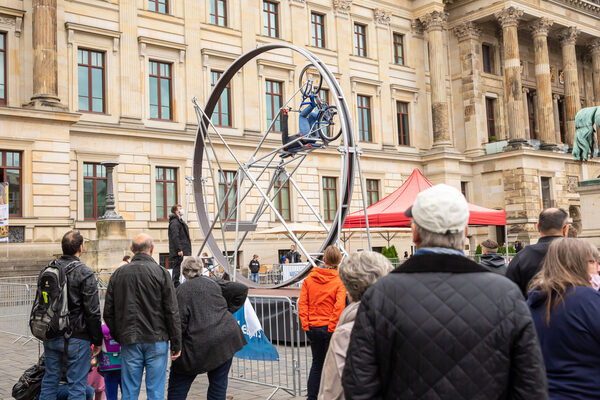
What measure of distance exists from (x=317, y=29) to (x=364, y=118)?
20.7ft

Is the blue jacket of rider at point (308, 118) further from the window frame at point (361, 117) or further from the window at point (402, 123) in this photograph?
the window at point (402, 123)

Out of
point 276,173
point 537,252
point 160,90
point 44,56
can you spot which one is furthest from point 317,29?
point 537,252

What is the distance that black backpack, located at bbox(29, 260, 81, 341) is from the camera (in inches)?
239

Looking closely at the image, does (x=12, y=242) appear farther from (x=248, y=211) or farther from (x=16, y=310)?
(x=248, y=211)

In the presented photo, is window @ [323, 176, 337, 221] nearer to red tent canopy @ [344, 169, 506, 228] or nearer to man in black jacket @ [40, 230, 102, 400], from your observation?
red tent canopy @ [344, 169, 506, 228]

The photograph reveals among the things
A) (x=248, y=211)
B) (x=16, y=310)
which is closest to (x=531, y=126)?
(x=248, y=211)

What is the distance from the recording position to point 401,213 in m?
18.1

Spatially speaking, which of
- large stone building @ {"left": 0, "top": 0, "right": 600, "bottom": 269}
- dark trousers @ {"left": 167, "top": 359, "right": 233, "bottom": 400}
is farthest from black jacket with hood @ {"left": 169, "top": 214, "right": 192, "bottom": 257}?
large stone building @ {"left": 0, "top": 0, "right": 600, "bottom": 269}

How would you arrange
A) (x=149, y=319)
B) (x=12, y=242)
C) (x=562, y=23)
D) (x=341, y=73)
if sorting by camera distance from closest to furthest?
(x=149, y=319) < (x=12, y=242) < (x=341, y=73) < (x=562, y=23)

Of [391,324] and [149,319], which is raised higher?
[391,324]

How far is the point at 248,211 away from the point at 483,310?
30.2 meters

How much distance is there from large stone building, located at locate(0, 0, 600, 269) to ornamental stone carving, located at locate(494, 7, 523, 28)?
3.4 inches

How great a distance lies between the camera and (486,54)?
44781mm

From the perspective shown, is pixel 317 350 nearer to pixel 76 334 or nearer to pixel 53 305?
pixel 76 334
